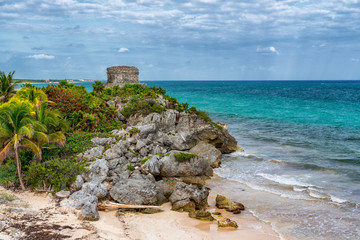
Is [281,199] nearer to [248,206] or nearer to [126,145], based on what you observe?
[248,206]

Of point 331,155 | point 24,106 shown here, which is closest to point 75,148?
point 24,106

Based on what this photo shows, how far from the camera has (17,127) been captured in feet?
52.3

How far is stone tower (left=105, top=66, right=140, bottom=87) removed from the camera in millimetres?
37000

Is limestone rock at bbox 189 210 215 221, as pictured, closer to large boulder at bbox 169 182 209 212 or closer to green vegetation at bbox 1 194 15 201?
large boulder at bbox 169 182 209 212

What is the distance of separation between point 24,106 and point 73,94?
1017 centimetres

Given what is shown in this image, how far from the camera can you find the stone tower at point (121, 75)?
121 feet

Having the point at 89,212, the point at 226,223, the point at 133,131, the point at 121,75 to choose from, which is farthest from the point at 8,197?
the point at 121,75

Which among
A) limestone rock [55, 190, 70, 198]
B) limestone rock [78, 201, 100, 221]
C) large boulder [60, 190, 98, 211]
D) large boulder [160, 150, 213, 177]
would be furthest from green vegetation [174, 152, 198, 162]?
limestone rock [55, 190, 70, 198]

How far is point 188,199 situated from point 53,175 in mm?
7315

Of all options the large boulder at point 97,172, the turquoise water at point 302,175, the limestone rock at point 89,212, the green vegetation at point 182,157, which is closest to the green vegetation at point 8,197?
the large boulder at point 97,172

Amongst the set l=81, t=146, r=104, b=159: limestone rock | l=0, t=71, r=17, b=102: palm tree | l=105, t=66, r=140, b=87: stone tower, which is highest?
l=105, t=66, r=140, b=87: stone tower

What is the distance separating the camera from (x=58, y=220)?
14000mm

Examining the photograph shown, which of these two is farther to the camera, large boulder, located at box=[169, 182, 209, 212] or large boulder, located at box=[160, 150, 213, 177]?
large boulder, located at box=[160, 150, 213, 177]

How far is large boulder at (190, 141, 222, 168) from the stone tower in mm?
15435
